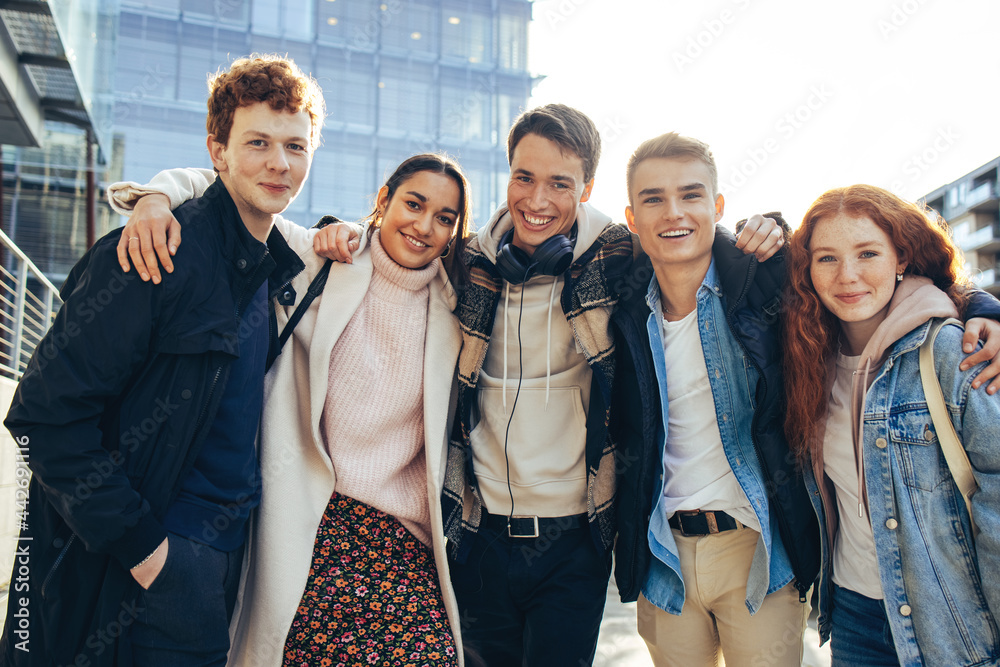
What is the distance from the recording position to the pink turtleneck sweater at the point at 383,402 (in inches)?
103

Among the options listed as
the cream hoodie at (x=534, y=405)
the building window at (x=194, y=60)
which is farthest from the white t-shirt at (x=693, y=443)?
the building window at (x=194, y=60)

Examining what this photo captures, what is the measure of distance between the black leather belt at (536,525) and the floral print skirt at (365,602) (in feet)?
1.30

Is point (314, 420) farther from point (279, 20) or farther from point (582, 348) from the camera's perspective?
point (279, 20)

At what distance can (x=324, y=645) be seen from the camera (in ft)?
7.97

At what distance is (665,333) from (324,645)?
186cm

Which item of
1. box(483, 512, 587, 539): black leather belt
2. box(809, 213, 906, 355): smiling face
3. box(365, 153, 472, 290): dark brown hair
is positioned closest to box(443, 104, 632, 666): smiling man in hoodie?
box(483, 512, 587, 539): black leather belt

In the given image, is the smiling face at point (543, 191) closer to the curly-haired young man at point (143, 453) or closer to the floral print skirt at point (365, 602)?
the curly-haired young man at point (143, 453)

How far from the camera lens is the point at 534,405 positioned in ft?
9.27

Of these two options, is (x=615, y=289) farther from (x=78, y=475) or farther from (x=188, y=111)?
(x=188, y=111)

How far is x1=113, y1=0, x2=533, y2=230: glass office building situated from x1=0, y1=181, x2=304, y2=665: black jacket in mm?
40116

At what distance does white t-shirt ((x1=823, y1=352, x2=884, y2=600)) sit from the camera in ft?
7.60

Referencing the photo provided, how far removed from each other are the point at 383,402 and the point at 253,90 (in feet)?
4.30

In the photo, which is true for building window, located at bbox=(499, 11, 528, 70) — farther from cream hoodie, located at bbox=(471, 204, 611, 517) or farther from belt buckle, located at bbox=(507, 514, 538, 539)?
belt buckle, located at bbox=(507, 514, 538, 539)

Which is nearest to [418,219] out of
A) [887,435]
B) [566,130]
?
[566,130]
